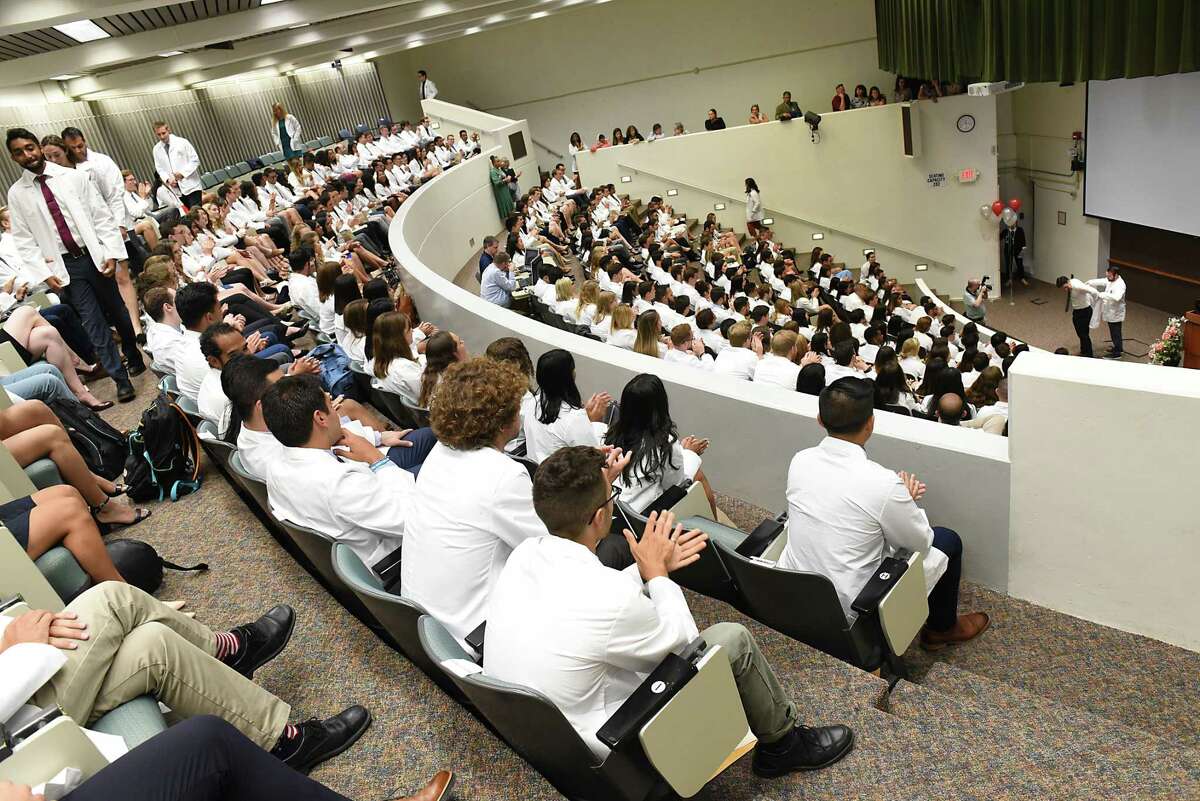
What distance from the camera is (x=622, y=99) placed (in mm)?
19812

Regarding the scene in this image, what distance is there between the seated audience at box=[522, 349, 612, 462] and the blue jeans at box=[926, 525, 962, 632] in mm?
1295

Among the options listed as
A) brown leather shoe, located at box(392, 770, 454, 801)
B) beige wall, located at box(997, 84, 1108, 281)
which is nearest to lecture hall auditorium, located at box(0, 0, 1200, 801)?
brown leather shoe, located at box(392, 770, 454, 801)

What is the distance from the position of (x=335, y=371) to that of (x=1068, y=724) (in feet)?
13.1

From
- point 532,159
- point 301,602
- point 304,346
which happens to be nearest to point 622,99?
point 532,159

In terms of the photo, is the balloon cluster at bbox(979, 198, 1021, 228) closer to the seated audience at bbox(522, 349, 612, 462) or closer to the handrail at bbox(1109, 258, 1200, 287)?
the handrail at bbox(1109, 258, 1200, 287)

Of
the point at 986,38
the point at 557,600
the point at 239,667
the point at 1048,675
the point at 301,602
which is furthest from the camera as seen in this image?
the point at 986,38

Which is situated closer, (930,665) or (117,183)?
(930,665)

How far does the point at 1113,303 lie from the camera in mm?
11148

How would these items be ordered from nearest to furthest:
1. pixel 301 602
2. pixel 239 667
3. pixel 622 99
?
1. pixel 239 667
2. pixel 301 602
3. pixel 622 99

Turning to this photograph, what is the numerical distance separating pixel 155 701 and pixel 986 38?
11044 millimetres

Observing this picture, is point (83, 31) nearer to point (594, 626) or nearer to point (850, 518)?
point (850, 518)

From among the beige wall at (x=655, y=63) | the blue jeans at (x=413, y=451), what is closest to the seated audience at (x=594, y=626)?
the blue jeans at (x=413, y=451)

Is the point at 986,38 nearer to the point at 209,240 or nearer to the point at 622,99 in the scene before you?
the point at 209,240

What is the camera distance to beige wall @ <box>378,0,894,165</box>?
18125mm
